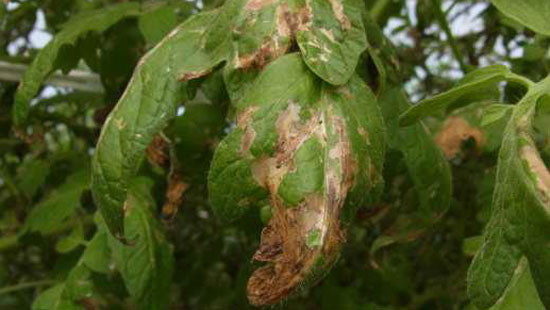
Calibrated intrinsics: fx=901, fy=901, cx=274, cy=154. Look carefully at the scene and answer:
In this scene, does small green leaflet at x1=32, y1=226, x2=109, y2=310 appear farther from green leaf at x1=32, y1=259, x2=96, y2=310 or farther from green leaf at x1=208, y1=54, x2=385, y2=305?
green leaf at x1=208, y1=54, x2=385, y2=305

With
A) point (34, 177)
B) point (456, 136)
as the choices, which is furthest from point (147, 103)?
point (34, 177)

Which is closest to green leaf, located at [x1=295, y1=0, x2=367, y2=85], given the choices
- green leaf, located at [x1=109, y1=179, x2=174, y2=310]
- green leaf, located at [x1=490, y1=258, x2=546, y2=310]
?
green leaf, located at [x1=490, y1=258, x2=546, y2=310]

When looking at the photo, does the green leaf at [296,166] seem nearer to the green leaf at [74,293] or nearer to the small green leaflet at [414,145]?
the small green leaflet at [414,145]

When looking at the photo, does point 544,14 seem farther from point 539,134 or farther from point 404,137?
point 539,134

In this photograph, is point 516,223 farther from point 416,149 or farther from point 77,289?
point 77,289

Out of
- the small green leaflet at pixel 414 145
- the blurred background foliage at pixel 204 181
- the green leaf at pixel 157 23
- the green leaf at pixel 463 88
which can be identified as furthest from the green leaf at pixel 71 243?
the green leaf at pixel 463 88

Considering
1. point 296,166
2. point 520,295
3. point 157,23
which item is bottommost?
point 520,295

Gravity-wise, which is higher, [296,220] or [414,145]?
[296,220]
